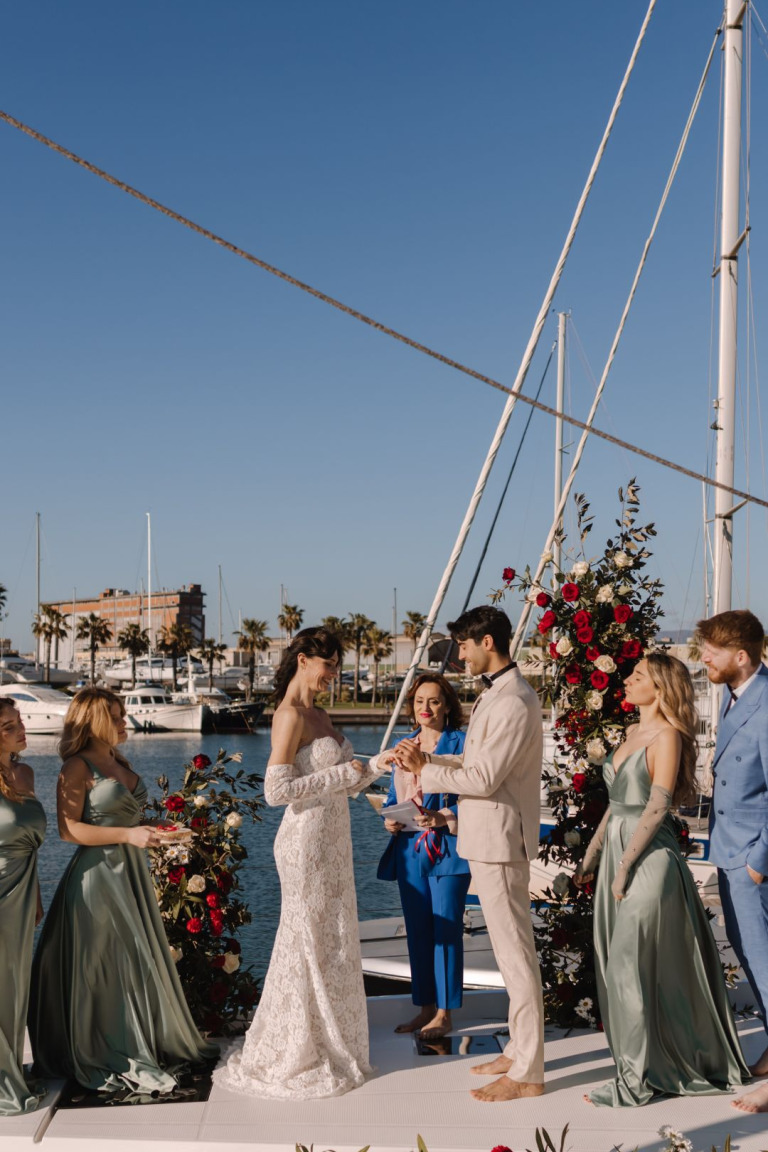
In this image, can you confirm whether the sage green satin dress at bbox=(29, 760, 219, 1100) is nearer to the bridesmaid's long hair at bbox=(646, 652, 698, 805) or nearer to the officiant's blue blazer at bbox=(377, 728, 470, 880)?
the officiant's blue blazer at bbox=(377, 728, 470, 880)

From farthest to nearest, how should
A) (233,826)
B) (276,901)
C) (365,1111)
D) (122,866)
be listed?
(276,901) < (233,826) < (122,866) < (365,1111)

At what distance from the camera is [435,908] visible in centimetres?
527

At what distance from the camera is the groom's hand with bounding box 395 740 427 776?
176 inches

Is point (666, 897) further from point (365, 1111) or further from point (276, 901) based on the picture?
point (276, 901)

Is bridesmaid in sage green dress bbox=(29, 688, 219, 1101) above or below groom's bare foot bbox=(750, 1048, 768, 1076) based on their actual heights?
above

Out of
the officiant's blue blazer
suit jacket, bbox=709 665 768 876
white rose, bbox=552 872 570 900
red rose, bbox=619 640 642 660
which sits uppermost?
red rose, bbox=619 640 642 660

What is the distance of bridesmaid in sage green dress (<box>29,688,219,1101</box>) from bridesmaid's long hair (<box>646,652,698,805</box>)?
2262mm

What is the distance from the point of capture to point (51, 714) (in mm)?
56500

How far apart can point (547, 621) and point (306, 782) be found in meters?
1.92

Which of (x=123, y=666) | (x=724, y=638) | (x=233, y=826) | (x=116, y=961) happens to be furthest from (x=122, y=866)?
(x=123, y=666)

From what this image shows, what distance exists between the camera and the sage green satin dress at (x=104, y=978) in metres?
4.43

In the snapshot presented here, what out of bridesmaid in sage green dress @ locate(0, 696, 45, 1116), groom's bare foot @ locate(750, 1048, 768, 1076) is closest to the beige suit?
groom's bare foot @ locate(750, 1048, 768, 1076)

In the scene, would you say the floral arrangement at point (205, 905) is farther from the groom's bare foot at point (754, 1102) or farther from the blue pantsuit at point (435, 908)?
the groom's bare foot at point (754, 1102)

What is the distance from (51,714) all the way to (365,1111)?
5570 centimetres
